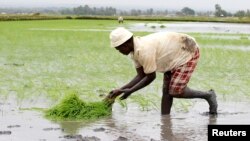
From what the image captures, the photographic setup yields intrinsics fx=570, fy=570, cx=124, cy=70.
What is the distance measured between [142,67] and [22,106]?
2012mm

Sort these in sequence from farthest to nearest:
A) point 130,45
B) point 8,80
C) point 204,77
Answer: point 204,77 < point 8,80 < point 130,45

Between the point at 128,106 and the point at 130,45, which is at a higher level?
the point at 130,45

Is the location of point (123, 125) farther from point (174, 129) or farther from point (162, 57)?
point (162, 57)

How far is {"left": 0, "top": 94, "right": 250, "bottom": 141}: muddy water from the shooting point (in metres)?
5.93

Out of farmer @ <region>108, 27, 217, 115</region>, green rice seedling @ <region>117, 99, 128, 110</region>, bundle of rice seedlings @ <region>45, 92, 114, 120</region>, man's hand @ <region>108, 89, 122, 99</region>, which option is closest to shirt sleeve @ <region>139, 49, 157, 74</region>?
farmer @ <region>108, 27, 217, 115</region>

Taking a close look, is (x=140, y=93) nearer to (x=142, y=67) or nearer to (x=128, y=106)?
(x=128, y=106)

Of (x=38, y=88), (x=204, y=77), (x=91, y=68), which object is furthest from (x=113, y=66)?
(x=38, y=88)

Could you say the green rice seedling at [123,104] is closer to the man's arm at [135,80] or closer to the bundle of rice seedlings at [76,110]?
the bundle of rice seedlings at [76,110]

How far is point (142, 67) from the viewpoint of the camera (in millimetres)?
6582

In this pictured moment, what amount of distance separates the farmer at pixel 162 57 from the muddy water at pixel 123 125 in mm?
339

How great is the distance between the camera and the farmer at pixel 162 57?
6.25 metres

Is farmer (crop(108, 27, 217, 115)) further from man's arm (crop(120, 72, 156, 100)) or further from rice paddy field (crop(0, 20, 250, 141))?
rice paddy field (crop(0, 20, 250, 141))

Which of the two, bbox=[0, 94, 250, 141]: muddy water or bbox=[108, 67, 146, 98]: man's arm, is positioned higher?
bbox=[108, 67, 146, 98]: man's arm

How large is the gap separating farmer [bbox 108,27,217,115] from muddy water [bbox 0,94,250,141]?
34 centimetres
